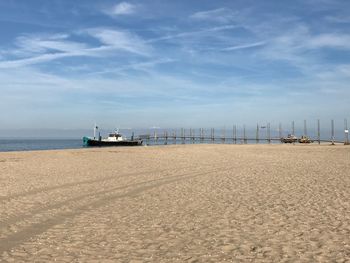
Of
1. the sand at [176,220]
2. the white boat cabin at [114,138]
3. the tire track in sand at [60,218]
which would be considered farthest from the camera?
the white boat cabin at [114,138]

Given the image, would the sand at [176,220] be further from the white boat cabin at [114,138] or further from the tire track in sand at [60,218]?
the white boat cabin at [114,138]

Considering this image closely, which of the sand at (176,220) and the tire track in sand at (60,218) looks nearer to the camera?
the sand at (176,220)

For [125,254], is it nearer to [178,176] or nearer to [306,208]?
[306,208]

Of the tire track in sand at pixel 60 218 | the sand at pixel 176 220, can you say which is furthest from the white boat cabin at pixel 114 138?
the tire track in sand at pixel 60 218

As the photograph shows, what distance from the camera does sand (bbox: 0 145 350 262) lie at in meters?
6.98

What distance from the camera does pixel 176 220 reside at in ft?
31.9

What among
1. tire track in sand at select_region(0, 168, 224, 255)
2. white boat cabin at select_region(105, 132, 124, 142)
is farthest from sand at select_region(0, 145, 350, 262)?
white boat cabin at select_region(105, 132, 124, 142)

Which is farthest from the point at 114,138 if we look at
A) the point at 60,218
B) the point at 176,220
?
the point at 176,220

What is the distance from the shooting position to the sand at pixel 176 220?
698 cm

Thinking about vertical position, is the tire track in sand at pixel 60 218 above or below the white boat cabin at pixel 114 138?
below

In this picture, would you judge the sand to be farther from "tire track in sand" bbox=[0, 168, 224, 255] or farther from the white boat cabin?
the white boat cabin

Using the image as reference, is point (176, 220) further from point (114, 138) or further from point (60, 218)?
point (114, 138)

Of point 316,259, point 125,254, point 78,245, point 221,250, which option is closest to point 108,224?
point 78,245

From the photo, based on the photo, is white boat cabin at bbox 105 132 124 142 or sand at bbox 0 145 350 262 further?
white boat cabin at bbox 105 132 124 142
